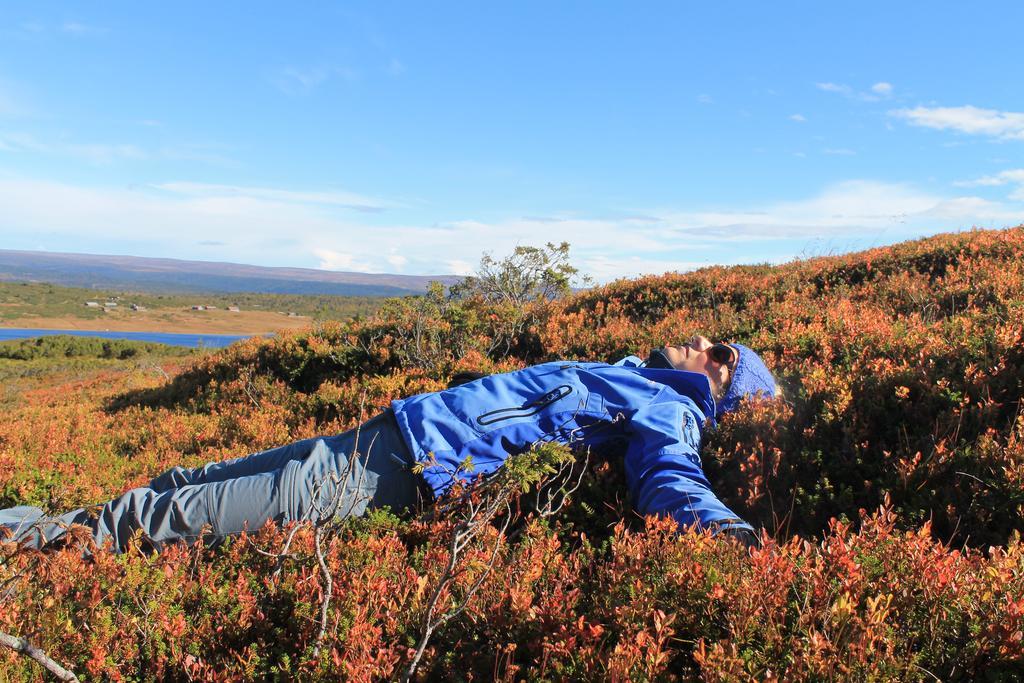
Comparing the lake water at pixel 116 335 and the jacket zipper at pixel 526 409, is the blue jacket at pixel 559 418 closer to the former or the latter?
the jacket zipper at pixel 526 409

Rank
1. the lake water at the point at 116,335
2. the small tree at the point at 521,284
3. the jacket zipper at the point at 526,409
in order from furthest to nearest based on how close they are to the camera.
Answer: the lake water at the point at 116,335
the small tree at the point at 521,284
the jacket zipper at the point at 526,409

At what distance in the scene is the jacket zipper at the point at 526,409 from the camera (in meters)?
3.69

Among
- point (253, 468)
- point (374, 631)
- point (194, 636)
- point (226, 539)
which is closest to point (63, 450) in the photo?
point (253, 468)

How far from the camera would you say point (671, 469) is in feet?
10.6

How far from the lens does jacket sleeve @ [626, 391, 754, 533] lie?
276cm

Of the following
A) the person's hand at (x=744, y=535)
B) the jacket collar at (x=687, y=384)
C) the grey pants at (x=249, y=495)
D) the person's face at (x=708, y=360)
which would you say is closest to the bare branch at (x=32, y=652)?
the grey pants at (x=249, y=495)

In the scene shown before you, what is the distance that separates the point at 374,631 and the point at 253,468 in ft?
7.14

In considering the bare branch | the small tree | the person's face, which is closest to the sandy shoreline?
the small tree

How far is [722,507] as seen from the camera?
284 centimetres

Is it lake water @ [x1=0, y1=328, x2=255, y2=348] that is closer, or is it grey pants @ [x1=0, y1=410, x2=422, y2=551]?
grey pants @ [x1=0, y1=410, x2=422, y2=551]

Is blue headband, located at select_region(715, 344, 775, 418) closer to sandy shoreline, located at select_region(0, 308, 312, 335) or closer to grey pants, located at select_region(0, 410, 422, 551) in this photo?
grey pants, located at select_region(0, 410, 422, 551)

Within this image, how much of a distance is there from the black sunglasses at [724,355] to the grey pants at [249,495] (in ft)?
7.61

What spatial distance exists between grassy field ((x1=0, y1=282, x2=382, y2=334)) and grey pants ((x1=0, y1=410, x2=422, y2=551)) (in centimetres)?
5740

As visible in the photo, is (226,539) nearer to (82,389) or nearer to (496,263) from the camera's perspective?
(496,263)
